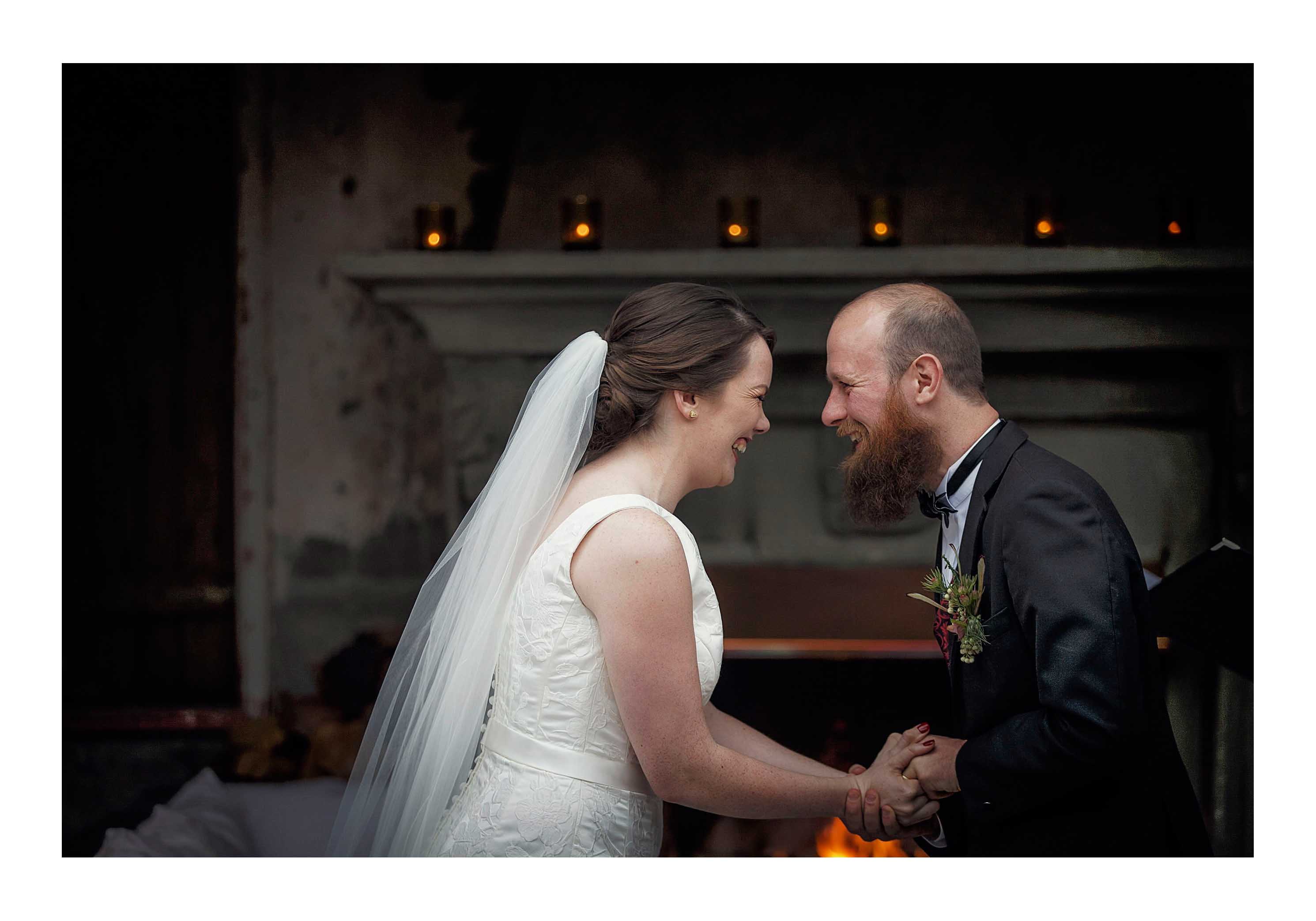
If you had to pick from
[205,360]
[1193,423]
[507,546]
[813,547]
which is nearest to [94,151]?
[205,360]

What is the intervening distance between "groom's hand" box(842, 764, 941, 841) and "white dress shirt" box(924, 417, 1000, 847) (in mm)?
144

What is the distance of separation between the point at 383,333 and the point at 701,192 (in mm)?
1313

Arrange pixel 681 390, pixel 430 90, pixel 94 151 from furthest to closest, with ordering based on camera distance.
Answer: pixel 430 90
pixel 94 151
pixel 681 390

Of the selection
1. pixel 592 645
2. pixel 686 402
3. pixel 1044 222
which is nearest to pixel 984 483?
pixel 686 402

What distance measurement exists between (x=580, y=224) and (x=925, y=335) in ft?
5.65

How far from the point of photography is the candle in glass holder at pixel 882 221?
353 cm

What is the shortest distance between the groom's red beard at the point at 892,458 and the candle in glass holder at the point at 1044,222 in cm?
167

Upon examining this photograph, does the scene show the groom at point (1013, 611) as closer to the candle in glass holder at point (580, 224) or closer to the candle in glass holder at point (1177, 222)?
the candle in glass holder at point (580, 224)

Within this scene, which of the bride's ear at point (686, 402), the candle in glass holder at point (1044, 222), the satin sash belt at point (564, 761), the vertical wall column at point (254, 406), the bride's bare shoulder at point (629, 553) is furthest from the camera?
the vertical wall column at point (254, 406)

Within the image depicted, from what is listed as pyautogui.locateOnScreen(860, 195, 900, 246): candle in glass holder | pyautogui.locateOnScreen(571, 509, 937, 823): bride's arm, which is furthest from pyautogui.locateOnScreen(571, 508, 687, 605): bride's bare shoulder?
pyautogui.locateOnScreen(860, 195, 900, 246): candle in glass holder

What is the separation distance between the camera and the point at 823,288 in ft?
11.6

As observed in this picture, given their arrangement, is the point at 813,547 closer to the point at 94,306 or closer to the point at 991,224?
the point at 991,224

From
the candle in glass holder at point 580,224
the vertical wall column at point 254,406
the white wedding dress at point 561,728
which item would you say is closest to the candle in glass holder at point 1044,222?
the candle in glass holder at point 580,224

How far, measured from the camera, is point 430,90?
3762mm
